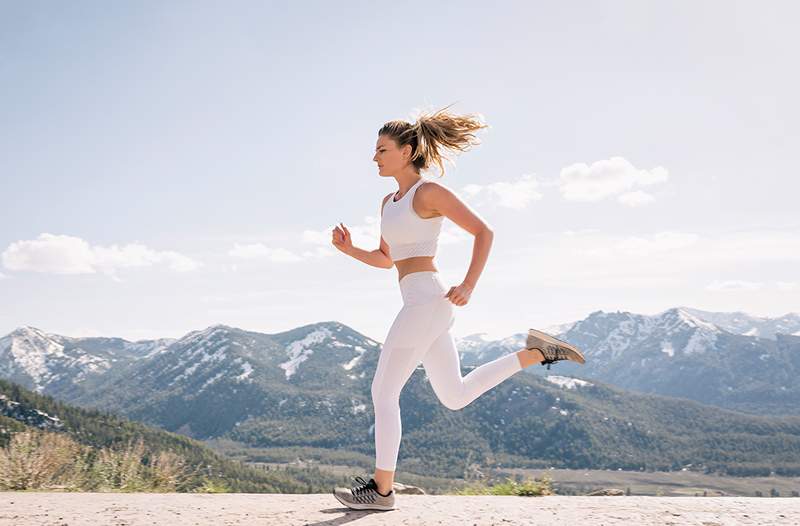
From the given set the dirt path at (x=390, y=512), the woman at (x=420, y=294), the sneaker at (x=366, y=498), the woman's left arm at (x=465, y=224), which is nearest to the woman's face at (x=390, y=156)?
the woman at (x=420, y=294)

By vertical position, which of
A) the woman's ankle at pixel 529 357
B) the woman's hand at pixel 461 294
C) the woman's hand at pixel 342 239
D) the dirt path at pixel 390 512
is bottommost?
the dirt path at pixel 390 512

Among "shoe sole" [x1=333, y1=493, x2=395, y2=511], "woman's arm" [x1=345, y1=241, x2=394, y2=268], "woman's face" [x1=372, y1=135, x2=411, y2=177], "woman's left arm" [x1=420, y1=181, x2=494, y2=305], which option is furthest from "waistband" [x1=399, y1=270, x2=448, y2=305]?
"shoe sole" [x1=333, y1=493, x2=395, y2=511]

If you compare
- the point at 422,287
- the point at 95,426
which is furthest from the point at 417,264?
the point at 95,426

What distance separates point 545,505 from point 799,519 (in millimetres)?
2187

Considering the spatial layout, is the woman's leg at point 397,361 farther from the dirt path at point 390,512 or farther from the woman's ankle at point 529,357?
the woman's ankle at point 529,357

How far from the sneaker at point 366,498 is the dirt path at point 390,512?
0.08 m

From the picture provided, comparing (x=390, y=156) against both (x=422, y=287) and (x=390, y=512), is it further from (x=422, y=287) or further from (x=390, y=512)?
(x=390, y=512)

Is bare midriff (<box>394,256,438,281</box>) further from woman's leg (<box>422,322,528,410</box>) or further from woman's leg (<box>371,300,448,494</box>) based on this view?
woman's leg (<box>422,322,528,410</box>)

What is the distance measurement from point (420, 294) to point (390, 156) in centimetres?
137

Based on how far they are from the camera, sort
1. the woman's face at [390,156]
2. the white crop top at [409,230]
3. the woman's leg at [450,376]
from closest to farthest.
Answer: the white crop top at [409,230] < the woman's leg at [450,376] < the woman's face at [390,156]

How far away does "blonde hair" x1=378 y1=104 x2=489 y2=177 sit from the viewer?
231 inches

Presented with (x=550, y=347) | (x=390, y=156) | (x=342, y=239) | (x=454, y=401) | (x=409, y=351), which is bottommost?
(x=454, y=401)

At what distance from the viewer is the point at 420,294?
5457 millimetres

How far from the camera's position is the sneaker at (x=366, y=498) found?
554cm
